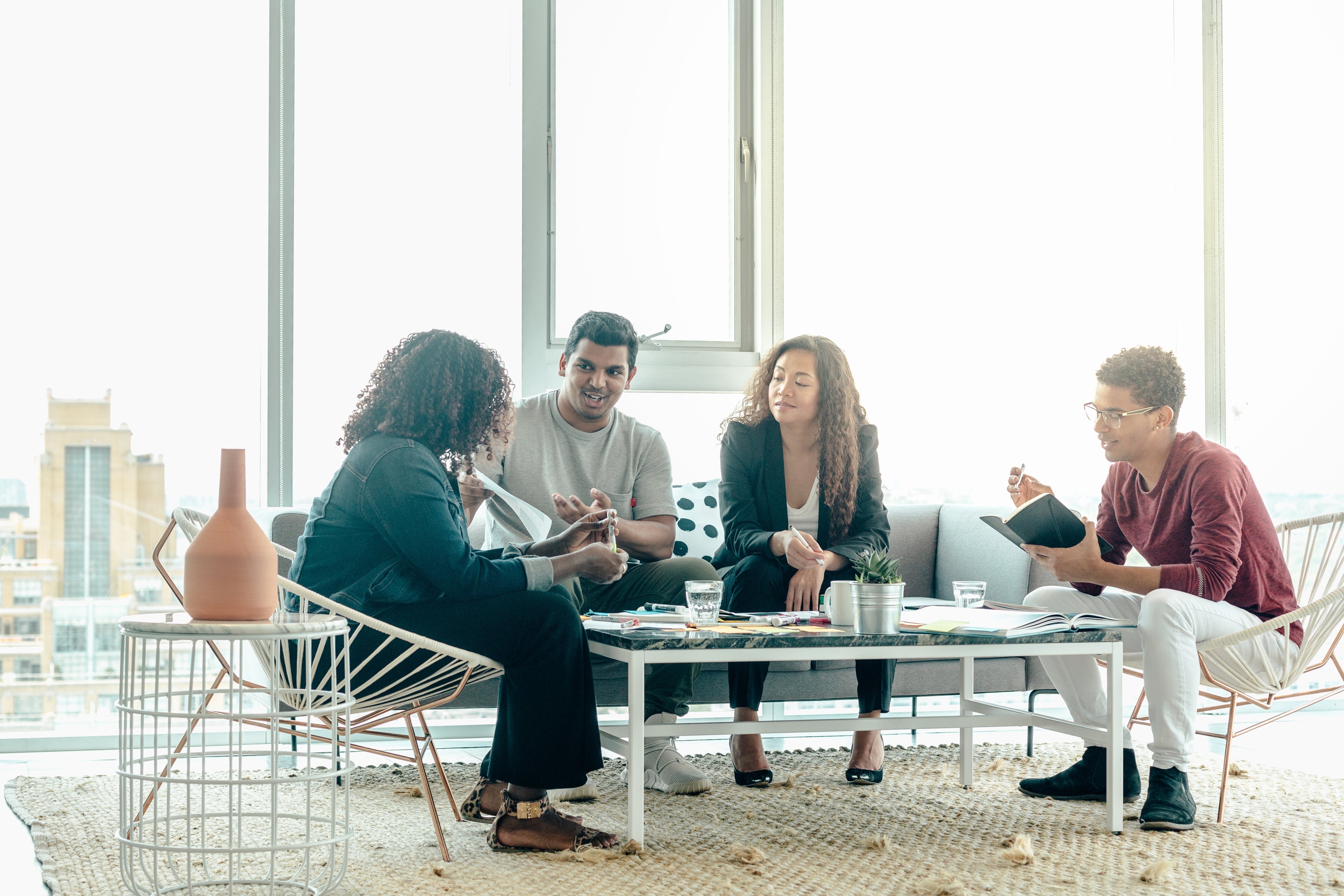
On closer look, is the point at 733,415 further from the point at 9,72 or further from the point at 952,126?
the point at 9,72

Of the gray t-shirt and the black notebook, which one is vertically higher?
the gray t-shirt

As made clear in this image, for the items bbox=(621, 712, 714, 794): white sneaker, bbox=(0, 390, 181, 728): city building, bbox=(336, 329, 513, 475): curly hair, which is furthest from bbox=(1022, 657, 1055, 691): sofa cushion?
bbox=(0, 390, 181, 728): city building

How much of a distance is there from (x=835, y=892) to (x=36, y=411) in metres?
2.72

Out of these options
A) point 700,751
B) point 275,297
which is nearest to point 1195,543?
point 700,751

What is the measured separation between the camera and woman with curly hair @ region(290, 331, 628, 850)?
220 centimetres

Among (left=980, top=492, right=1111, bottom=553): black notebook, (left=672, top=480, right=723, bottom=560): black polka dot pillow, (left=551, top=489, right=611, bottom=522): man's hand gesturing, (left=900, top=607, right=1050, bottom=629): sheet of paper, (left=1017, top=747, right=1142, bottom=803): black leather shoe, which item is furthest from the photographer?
(left=672, top=480, right=723, bottom=560): black polka dot pillow

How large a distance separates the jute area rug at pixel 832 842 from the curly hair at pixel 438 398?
0.77 m

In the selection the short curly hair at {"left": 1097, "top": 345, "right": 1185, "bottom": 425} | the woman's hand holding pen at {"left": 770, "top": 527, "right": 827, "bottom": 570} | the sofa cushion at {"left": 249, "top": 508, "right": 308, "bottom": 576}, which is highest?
the short curly hair at {"left": 1097, "top": 345, "right": 1185, "bottom": 425}

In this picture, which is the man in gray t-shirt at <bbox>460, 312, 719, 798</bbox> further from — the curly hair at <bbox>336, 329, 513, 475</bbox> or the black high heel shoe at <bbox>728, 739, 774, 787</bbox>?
the curly hair at <bbox>336, 329, 513, 475</bbox>

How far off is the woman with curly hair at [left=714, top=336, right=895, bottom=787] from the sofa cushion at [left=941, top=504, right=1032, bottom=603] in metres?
0.32

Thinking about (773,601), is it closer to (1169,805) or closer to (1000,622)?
(1000,622)

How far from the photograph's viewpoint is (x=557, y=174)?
13.4ft

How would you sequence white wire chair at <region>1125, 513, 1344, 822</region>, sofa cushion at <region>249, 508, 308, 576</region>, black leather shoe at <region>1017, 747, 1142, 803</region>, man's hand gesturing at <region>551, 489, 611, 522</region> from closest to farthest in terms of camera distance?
white wire chair at <region>1125, 513, 1344, 822</region>, black leather shoe at <region>1017, 747, 1142, 803</region>, man's hand gesturing at <region>551, 489, 611, 522</region>, sofa cushion at <region>249, 508, 308, 576</region>

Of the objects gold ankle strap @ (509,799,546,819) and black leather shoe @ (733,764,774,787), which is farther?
black leather shoe @ (733,764,774,787)
